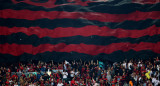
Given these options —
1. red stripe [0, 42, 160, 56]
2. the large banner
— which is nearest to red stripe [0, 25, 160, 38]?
the large banner

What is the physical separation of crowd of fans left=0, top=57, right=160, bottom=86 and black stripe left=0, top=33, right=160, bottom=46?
0.77 metres

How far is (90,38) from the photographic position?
4691 millimetres

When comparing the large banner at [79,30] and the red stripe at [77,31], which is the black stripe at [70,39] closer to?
the large banner at [79,30]

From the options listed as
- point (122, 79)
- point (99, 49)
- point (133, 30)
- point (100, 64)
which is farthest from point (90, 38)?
point (122, 79)

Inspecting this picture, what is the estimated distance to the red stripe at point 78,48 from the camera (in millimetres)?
4605

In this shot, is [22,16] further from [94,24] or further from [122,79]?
[122,79]

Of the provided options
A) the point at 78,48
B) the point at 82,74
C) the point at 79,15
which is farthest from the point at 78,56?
the point at 79,15

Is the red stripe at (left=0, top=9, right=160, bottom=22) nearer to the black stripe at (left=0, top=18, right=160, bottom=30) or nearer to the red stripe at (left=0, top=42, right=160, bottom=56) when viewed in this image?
the black stripe at (left=0, top=18, right=160, bottom=30)

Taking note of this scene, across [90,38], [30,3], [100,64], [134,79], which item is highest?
[30,3]

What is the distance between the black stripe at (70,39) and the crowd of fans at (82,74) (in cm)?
77

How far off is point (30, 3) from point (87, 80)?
10.5 ft

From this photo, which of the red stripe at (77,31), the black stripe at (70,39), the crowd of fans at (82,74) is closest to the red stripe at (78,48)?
the black stripe at (70,39)

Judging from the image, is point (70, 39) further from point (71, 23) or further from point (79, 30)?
point (71, 23)

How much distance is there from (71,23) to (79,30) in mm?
347
